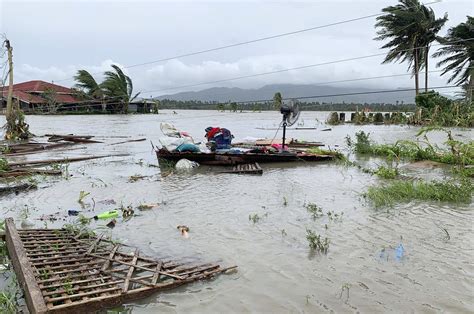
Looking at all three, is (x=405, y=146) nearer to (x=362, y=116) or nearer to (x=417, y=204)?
(x=417, y=204)

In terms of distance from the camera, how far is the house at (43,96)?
144 feet

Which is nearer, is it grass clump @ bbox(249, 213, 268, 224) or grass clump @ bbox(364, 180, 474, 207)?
grass clump @ bbox(249, 213, 268, 224)

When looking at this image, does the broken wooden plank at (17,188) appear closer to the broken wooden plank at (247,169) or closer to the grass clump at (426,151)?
the broken wooden plank at (247,169)

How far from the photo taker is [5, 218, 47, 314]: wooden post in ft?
11.3

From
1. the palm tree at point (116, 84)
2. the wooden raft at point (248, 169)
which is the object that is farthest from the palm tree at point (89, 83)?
the wooden raft at point (248, 169)

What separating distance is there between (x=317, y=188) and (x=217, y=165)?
4323mm

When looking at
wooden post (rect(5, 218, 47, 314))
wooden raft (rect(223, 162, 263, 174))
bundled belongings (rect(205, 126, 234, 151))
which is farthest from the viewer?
bundled belongings (rect(205, 126, 234, 151))

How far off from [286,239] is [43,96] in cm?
4645

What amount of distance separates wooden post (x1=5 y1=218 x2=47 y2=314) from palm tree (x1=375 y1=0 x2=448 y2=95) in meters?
31.3

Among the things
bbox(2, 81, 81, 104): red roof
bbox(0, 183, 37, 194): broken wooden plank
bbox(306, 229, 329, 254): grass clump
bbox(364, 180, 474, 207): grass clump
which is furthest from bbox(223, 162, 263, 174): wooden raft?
bbox(2, 81, 81, 104): red roof

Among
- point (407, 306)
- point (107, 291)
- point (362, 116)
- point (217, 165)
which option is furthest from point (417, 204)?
point (362, 116)

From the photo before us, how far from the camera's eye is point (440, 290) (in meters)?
4.16

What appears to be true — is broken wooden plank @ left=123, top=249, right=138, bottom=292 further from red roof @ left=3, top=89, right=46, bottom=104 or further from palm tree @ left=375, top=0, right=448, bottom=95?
red roof @ left=3, top=89, right=46, bottom=104

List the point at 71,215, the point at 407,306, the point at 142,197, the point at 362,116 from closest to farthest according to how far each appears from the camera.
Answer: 1. the point at 407,306
2. the point at 71,215
3. the point at 142,197
4. the point at 362,116
